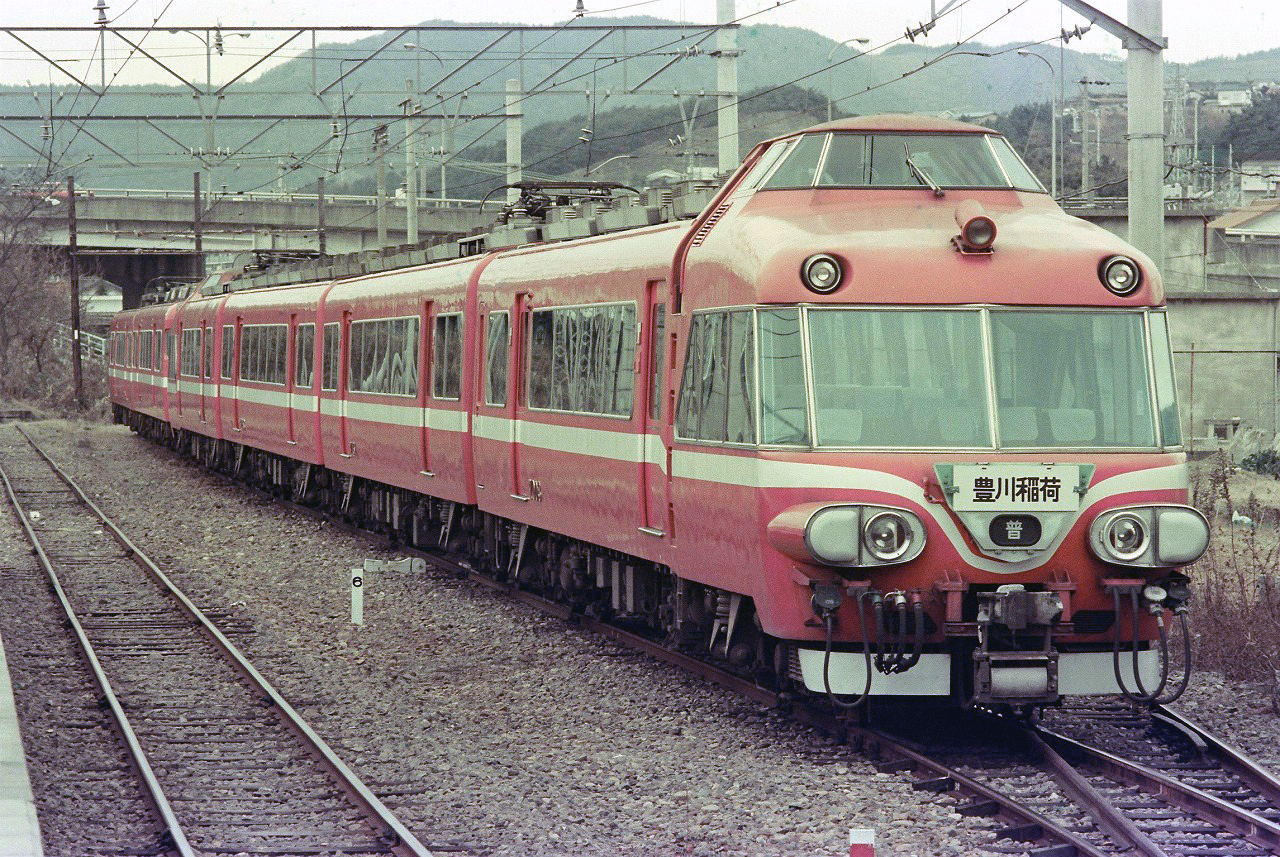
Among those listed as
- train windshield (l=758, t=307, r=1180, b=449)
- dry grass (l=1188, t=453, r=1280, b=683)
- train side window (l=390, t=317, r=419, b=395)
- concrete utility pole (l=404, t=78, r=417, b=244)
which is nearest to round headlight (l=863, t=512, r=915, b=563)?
train windshield (l=758, t=307, r=1180, b=449)

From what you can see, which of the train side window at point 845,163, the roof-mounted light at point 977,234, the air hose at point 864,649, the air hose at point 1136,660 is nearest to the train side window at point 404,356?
the train side window at point 845,163

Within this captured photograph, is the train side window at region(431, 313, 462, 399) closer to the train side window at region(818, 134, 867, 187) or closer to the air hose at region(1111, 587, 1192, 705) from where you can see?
the train side window at region(818, 134, 867, 187)

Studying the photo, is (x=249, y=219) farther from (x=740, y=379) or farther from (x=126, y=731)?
(x=740, y=379)

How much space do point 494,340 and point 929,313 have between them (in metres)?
6.53

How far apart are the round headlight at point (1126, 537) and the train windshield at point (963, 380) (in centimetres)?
42

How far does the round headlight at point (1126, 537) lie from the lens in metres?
8.73

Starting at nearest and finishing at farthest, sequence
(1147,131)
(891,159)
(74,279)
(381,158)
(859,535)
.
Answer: (859,535) → (891,159) → (1147,131) → (381,158) → (74,279)

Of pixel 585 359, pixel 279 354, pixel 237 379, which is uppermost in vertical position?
pixel 279 354

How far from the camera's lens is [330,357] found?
72.6 ft

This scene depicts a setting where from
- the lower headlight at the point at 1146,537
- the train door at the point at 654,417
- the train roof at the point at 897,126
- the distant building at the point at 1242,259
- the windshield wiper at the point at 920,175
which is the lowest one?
the lower headlight at the point at 1146,537

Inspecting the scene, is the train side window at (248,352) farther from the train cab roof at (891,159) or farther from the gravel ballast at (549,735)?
the train cab roof at (891,159)

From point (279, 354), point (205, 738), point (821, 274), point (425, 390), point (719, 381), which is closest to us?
point (821, 274)

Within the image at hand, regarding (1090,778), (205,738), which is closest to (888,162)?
(1090,778)

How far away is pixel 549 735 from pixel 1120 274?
12.7 ft
